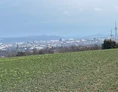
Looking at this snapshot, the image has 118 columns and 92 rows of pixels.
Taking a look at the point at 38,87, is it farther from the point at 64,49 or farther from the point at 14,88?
the point at 64,49

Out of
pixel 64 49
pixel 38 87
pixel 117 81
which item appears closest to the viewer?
pixel 38 87

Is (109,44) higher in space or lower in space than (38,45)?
higher

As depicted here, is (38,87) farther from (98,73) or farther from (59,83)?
(98,73)

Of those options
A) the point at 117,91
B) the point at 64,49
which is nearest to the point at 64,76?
the point at 117,91

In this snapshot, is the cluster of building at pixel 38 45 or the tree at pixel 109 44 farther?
the cluster of building at pixel 38 45

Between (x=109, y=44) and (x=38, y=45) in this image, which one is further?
(x=38, y=45)

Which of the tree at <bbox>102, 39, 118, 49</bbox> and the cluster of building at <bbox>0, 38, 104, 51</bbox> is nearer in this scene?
the tree at <bbox>102, 39, 118, 49</bbox>

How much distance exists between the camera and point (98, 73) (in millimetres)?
19250

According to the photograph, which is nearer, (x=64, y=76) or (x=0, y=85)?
(x=0, y=85)

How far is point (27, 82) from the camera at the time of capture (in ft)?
54.6

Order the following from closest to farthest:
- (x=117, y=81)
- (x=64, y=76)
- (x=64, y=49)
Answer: (x=117, y=81)
(x=64, y=76)
(x=64, y=49)

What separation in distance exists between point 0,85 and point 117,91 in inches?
230

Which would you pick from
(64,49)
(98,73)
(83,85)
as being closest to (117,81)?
(83,85)

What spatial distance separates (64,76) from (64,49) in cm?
4594
